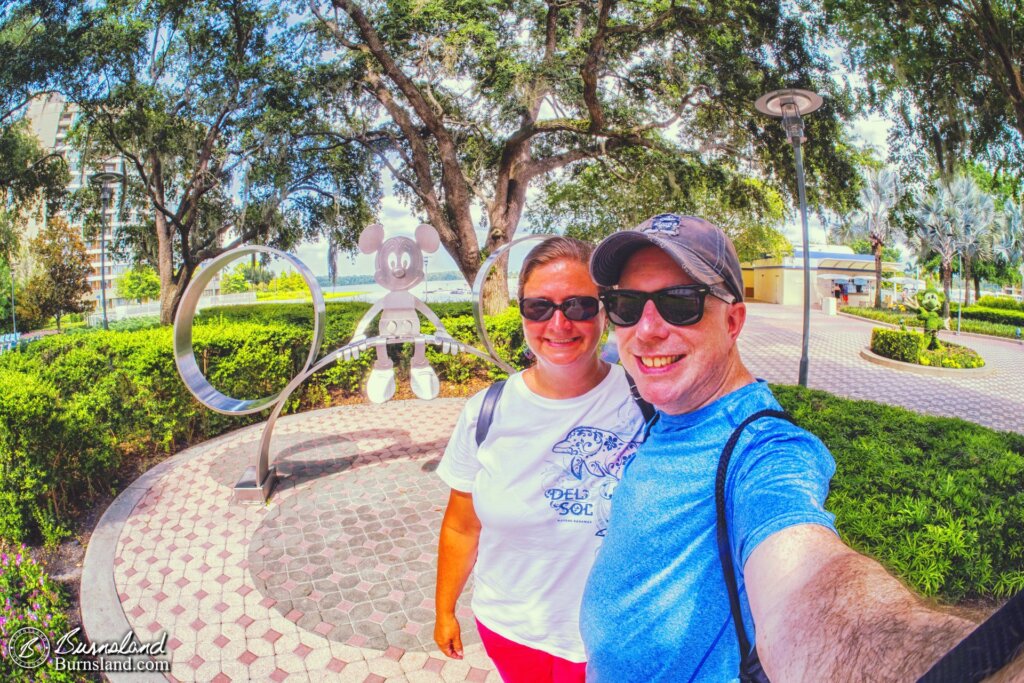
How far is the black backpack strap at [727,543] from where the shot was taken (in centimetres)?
87

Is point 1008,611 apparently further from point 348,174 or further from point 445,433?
point 348,174

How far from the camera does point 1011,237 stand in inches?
1355

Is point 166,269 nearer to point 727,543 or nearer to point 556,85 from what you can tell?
point 556,85

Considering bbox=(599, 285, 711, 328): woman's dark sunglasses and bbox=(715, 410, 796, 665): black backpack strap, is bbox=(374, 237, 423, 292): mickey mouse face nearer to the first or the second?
bbox=(599, 285, 711, 328): woman's dark sunglasses

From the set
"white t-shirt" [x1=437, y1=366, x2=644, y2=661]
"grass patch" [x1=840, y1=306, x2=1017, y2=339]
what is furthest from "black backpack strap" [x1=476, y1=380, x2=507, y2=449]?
"grass patch" [x1=840, y1=306, x2=1017, y2=339]

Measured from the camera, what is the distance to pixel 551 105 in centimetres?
1188

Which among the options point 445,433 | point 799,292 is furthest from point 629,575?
point 799,292

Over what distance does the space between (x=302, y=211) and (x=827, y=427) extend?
1559 cm

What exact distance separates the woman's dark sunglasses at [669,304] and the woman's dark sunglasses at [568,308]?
530 mm

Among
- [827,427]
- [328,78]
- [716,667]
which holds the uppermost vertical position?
[328,78]

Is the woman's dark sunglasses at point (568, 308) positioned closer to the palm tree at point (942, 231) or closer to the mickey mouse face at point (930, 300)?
the mickey mouse face at point (930, 300)

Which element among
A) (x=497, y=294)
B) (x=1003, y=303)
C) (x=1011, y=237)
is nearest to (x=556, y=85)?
(x=497, y=294)

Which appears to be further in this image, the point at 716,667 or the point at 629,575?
the point at 629,575

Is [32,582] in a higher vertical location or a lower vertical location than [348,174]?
lower
